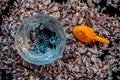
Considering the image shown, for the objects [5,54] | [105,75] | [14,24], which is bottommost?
[105,75]

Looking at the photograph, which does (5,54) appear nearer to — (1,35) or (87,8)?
(1,35)

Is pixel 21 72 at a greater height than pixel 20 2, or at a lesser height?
lesser

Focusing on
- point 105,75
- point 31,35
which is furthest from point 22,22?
point 105,75
